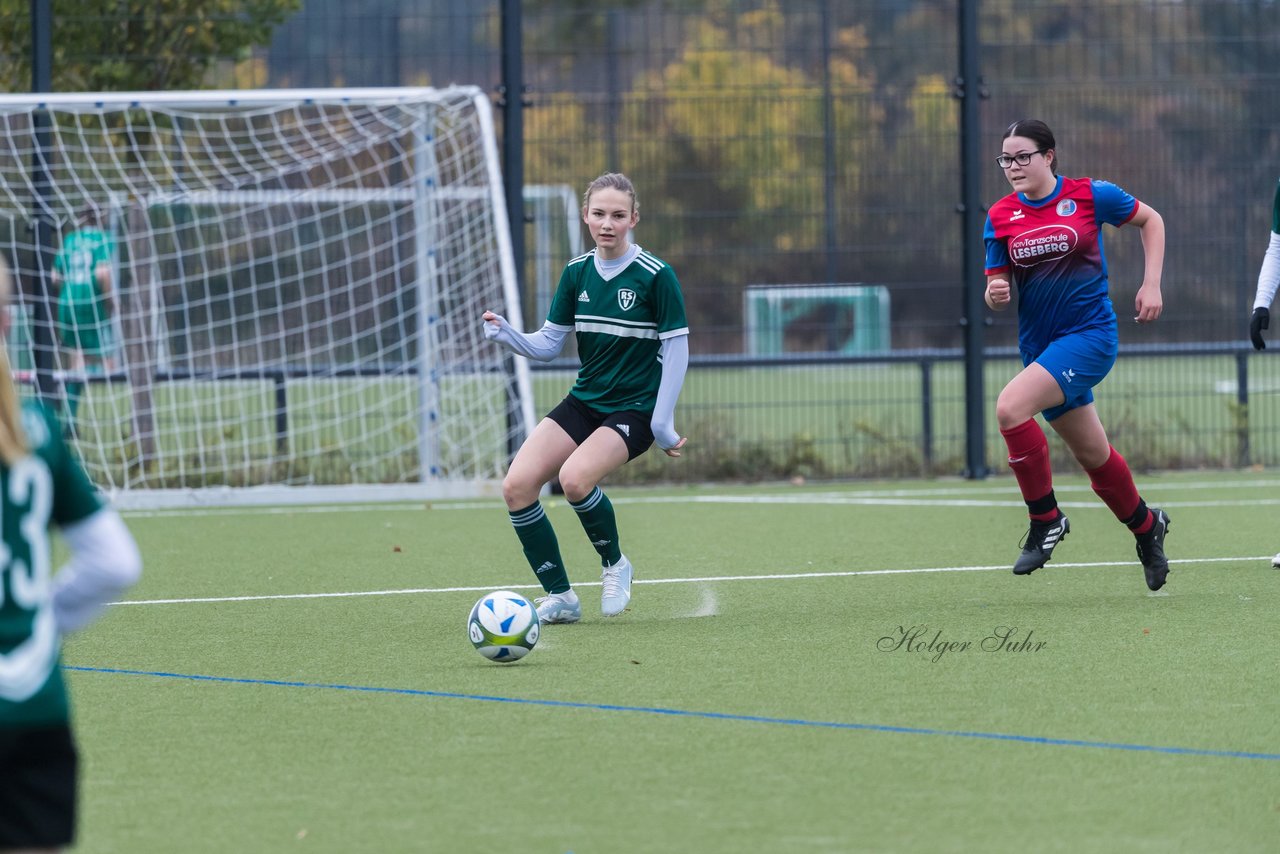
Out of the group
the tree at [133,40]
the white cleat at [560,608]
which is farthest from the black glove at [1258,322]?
the tree at [133,40]

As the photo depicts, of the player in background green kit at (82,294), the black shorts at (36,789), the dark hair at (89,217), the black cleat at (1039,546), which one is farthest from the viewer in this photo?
the dark hair at (89,217)

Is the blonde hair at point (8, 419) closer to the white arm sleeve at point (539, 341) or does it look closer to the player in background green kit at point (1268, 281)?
the white arm sleeve at point (539, 341)

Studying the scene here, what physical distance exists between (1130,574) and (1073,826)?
4161 millimetres

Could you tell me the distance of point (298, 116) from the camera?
12555mm

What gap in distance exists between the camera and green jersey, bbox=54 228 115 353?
40.2 feet

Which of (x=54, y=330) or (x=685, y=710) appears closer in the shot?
(x=685, y=710)

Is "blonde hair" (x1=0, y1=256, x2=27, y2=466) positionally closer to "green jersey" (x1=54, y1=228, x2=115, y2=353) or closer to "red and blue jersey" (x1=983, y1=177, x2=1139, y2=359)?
"red and blue jersey" (x1=983, y1=177, x2=1139, y2=359)

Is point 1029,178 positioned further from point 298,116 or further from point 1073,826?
point 298,116

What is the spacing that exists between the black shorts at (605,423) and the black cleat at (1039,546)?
161 centimetres

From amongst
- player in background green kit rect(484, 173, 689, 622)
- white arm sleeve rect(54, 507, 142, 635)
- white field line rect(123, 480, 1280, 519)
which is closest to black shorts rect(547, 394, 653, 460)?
player in background green kit rect(484, 173, 689, 622)

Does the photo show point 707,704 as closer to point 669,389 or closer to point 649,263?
point 669,389

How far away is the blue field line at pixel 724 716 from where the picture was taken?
14.8 feet

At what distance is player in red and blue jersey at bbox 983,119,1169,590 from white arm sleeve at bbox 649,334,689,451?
4.12 ft

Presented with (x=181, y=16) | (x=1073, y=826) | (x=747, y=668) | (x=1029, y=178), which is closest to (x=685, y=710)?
(x=747, y=668)
